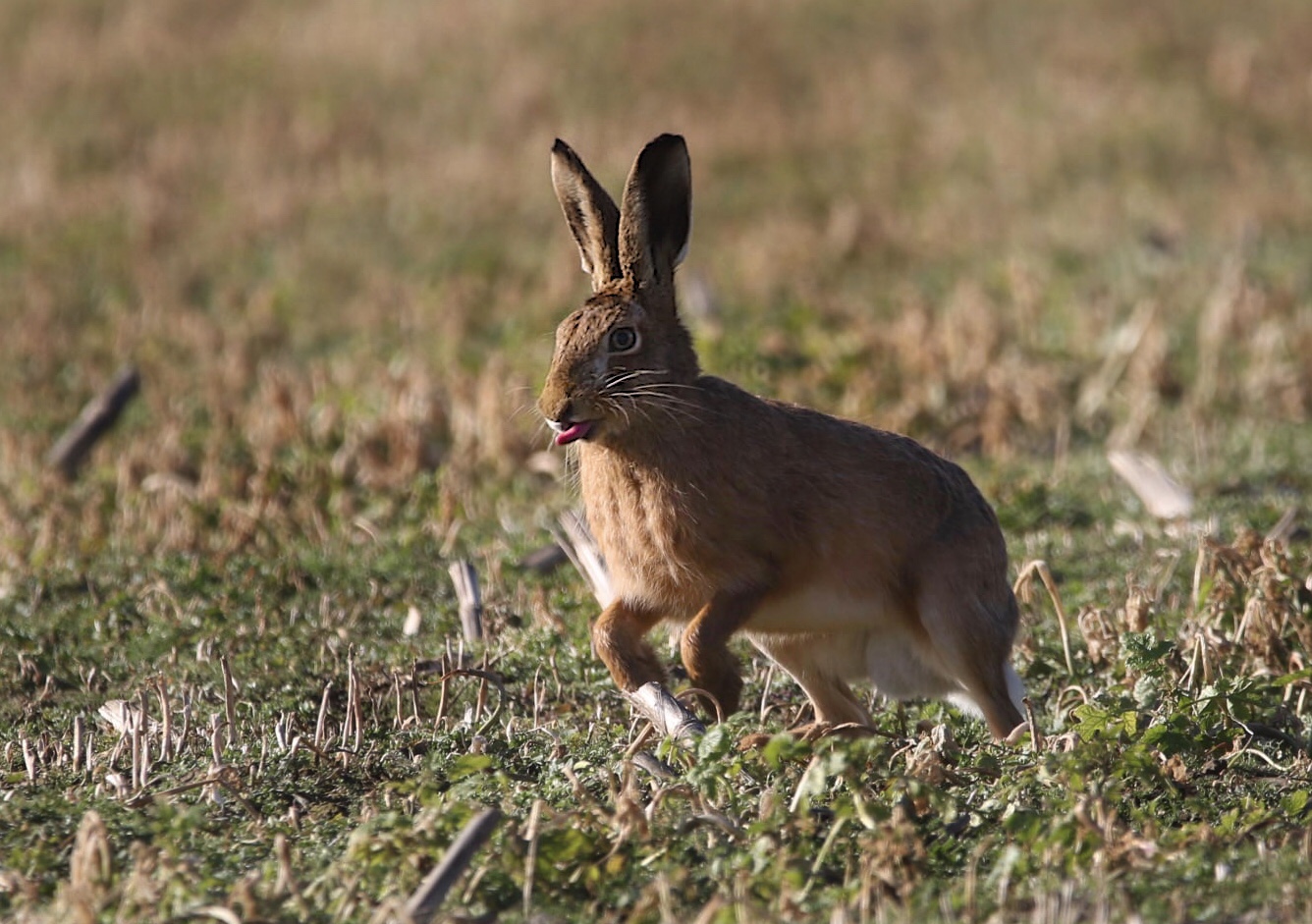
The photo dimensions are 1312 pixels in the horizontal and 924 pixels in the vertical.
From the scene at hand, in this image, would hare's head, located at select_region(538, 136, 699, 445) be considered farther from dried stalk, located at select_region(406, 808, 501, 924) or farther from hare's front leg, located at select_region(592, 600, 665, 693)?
dried stalk, located at select_region(406, 808, 501, 924)

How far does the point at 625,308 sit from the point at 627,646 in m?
0.98

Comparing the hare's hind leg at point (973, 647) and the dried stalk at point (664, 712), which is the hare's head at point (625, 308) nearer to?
the dried stalk at point (664, 712)

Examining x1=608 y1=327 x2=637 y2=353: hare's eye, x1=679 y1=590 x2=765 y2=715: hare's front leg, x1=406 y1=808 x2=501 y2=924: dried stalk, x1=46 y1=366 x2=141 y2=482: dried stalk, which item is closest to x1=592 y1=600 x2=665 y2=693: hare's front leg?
x1=679 y1=590 x2=765 y2=715: hare's front leg

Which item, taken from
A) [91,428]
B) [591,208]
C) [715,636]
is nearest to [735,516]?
[715,636]

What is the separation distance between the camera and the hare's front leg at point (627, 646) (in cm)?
515

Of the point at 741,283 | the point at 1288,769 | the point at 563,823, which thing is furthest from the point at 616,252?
the point at 741,283

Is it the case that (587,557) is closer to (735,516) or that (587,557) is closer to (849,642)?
(849,642)

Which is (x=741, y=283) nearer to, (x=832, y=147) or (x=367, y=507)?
(x=832, y=147)

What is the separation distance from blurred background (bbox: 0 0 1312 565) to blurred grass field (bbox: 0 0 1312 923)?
5cm

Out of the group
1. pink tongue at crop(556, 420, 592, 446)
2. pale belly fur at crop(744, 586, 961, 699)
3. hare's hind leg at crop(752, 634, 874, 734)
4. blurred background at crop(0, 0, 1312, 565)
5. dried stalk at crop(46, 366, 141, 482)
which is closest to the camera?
pink tongue at crop(556, 420, 592, 446)

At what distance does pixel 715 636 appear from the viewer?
5160mm

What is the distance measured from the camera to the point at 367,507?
8664 millimetres

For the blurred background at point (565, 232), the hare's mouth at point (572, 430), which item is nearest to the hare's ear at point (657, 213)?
the hare's mouth at point (572, 430)

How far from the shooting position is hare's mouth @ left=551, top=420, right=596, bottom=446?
495 cm
